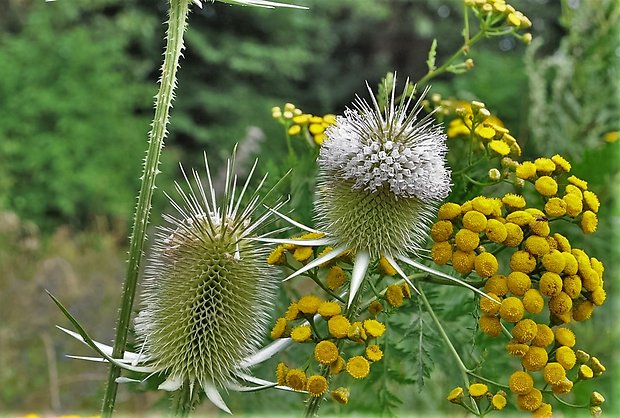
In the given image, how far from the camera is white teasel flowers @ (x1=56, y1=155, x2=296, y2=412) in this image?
1.00m

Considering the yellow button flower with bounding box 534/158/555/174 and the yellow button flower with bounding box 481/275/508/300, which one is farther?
the yellow button flower with bounding box 534/158/555/174

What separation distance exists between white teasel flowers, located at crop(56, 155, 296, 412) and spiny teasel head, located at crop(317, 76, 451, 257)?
0.33 feet

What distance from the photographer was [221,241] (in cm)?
102

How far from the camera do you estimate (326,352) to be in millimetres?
949

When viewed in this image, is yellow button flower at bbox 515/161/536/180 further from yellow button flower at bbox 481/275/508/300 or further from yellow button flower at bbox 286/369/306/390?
yellow button flower at bbox 286/369/306/390

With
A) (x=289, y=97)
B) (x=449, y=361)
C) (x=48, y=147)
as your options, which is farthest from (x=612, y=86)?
(x=289, y=97)

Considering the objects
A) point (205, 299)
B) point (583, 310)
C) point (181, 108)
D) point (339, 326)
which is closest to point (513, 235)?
point (583, 310)

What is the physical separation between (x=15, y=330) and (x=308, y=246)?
108 inches

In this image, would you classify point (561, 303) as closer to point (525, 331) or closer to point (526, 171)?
point (525, 331)

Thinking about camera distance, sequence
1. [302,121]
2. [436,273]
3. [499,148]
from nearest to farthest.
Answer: [436,273]
[499,148]
[302,121]

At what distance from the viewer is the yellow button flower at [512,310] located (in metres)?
0.96

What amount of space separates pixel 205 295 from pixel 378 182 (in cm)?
28

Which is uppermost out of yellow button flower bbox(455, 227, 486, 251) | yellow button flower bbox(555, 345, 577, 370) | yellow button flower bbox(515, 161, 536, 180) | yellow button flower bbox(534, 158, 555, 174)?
yellow button flower bbox(534, 158, 555, 174)

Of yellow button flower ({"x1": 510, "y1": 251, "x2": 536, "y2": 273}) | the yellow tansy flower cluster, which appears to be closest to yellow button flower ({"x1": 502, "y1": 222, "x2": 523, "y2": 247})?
yellow button flower ({"x1": 510, "y1": 251, "x2": 536, "y2": 273})
